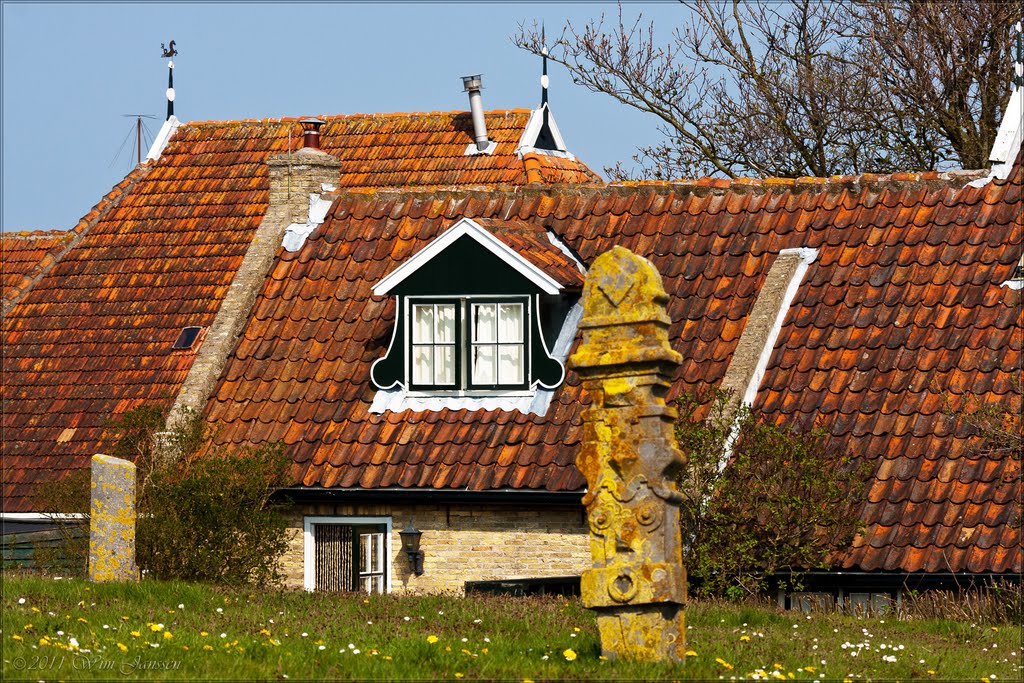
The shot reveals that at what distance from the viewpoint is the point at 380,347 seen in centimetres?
1952

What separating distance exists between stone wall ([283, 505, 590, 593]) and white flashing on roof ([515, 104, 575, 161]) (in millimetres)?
11068

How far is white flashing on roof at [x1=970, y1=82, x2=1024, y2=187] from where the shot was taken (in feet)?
61.6

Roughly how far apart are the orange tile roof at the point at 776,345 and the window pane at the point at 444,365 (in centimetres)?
43

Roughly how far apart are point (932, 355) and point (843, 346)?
98cm

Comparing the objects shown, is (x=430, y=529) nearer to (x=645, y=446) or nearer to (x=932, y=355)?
(x=932, y=355)

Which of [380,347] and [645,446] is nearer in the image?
[645,446]

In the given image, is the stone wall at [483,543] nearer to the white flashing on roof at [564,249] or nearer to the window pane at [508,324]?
the window pane at [508,324]

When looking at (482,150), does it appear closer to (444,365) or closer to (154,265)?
(154,265)

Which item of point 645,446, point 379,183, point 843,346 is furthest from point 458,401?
point 379,183

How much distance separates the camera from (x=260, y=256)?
835 inches

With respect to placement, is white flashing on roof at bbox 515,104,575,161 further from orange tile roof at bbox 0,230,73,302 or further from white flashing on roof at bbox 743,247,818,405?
white flashing on roof at bbox 743,247,818,405

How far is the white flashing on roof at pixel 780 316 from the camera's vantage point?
17.7 meters

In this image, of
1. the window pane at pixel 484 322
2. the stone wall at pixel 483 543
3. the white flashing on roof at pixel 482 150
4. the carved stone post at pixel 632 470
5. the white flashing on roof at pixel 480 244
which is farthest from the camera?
the white flashing on roof at pixel 482 150

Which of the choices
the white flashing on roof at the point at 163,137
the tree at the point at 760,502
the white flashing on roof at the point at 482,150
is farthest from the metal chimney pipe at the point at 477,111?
the tree at the point at 760,502
